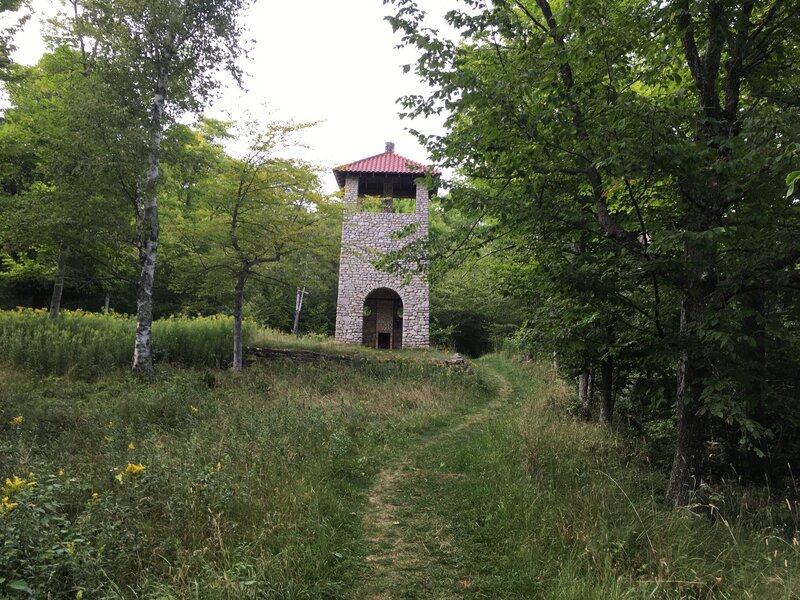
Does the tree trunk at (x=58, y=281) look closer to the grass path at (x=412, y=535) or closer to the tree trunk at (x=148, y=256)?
the tree trunk at (x=148, y=256)

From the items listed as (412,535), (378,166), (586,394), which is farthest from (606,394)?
(378,166)

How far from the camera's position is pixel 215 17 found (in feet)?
34.8

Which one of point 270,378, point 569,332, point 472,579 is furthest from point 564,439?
point 270,378

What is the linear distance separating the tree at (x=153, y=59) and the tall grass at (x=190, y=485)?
301 centimetres

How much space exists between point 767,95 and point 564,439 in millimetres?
4328

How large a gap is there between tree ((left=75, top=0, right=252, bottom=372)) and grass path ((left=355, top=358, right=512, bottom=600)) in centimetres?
782

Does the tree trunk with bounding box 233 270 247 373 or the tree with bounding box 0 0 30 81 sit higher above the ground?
the tree with bounding box 0 0 30 81

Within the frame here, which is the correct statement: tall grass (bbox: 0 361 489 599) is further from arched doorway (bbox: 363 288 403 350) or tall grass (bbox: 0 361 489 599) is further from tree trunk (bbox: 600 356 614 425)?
arched doorway (bbox: 363 288 403 350)

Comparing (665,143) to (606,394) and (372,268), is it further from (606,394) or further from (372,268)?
(372,268)

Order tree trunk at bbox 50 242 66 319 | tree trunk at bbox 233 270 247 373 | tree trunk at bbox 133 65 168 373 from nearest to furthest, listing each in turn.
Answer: tree trunk at bbox 133 65 168 373 < tree trunk at bbox 50 242 66 319 < tree trunk at bbox 233 270 247 373

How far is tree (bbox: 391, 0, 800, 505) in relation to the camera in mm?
3451

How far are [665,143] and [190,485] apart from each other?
4714 mm

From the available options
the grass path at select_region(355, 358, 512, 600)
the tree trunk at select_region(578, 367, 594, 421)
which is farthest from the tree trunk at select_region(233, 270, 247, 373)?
the tree trunk at select_region(578, 367, 594, 421)

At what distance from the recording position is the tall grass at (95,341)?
10125 mm
